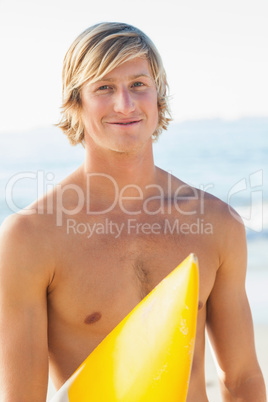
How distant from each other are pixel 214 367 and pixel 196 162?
936 centimetres

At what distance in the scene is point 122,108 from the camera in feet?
6.41

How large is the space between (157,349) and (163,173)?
803 millimetres

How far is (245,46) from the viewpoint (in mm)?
18422

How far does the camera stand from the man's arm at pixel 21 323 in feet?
6.02

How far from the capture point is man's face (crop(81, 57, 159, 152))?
6.48 feet

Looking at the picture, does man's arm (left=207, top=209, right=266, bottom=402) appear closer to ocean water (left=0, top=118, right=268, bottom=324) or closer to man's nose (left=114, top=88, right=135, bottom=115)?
man's nose (left=114, top=88, right=135, bottom=115)

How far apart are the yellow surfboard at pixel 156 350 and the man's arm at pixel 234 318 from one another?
0.50 metres

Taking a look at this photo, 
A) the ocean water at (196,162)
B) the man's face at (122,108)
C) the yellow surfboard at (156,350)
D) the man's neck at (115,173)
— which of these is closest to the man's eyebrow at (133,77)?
the man's face at (122,108)

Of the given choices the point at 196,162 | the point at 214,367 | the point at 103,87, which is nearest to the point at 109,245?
the point at 103,87

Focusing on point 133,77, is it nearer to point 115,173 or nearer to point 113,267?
point 115,173

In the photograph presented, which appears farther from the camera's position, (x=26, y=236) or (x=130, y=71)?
(x=130, y=71)

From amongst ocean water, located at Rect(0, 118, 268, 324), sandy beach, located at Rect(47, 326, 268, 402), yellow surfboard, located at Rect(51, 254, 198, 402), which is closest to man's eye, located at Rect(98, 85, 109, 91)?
yellow surfboard, located at Rect(51, 254, 198, 402)

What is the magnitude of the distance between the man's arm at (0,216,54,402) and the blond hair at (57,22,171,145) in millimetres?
536

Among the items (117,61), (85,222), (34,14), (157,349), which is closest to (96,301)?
(85,222)
